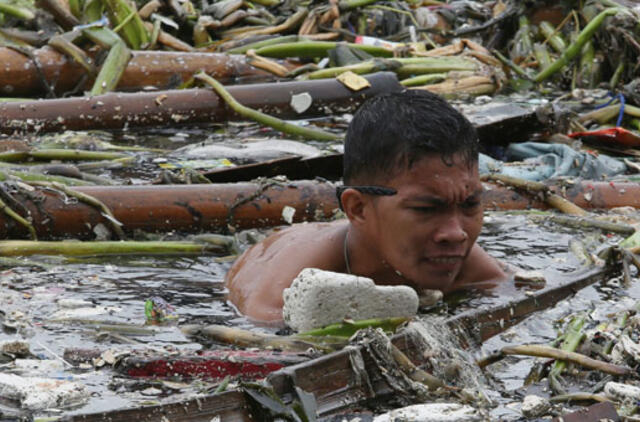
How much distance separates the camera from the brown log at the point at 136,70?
822 cm

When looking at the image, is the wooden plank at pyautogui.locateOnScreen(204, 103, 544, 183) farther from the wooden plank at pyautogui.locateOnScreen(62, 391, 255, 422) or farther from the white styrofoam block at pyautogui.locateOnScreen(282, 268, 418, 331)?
the wooden plank at pyautogui.locateOnScreen(62, 391, 255, 422)

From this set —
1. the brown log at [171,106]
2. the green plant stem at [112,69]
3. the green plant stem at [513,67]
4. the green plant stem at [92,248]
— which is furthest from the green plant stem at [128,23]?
the green plant stem at [92,248]

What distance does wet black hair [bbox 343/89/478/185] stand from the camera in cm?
376

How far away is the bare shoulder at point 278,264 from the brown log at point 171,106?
315 centimetres

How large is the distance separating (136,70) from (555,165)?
3575mm

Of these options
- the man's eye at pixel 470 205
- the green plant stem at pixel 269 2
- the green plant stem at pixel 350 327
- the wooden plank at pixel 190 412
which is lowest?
the green plant stem at pixel 269 2

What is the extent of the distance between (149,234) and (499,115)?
3.16 meters

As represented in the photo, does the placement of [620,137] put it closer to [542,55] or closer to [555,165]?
[555,165]

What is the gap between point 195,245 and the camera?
4883mm

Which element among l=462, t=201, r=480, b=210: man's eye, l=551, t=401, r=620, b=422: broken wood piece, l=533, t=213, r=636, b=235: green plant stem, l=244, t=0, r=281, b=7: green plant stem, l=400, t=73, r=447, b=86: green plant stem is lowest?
l=244, t=0, r=281, b=7: green plant stem

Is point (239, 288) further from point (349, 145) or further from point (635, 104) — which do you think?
point (635, 104)

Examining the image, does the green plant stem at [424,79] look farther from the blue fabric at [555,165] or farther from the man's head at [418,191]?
the man's head at [418,191]

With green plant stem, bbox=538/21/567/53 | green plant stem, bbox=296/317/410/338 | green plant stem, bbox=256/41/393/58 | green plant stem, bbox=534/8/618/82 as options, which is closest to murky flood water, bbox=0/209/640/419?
green plant stem, bbox=296/317/410/338

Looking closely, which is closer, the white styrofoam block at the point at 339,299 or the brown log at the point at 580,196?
the white styrofoam block at the point at 339,299
